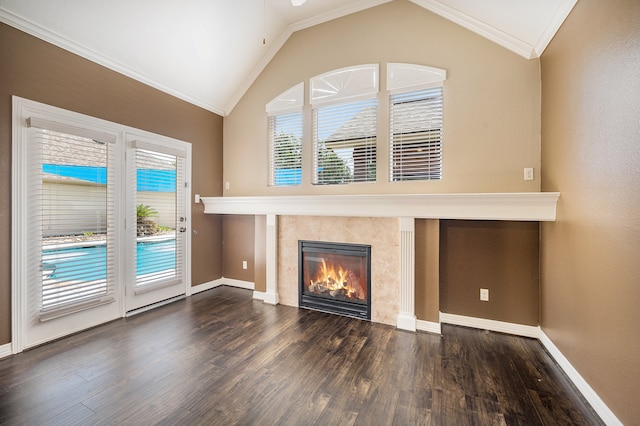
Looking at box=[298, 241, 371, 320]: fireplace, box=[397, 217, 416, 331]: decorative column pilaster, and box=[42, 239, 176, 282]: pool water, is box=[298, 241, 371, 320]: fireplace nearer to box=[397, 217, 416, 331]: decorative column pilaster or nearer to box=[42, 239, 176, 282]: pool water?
box=[397, 217, 416, 331]: decorative column pilaster

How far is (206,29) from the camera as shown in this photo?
131 inches

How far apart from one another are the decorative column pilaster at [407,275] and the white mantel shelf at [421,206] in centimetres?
19

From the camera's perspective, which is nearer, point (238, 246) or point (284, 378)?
point (284, 378)

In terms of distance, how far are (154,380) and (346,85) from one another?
363 cm

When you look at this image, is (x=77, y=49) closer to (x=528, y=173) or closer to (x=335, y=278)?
(x=335, y=278)

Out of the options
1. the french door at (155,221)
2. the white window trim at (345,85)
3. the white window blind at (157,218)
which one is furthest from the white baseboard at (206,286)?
the white window trim at (345,85)

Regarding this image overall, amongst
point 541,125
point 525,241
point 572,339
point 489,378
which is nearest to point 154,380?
point 489,378

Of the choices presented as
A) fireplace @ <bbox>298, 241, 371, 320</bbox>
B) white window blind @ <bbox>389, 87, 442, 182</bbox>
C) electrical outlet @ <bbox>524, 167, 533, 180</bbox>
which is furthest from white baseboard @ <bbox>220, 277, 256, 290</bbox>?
electrical outlet @ <bbox>524, 167, 533, 180</bbox>

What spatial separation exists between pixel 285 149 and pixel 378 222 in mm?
1789

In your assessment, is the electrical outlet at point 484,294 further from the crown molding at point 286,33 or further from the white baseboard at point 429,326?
the crown molding at point 286,33

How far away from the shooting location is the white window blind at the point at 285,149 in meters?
3.95

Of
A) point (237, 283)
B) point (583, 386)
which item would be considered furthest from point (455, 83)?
point (237, 283)

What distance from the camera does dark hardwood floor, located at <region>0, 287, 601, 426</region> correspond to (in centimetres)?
175

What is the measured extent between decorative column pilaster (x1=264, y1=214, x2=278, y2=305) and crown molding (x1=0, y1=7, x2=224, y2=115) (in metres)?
2.17
